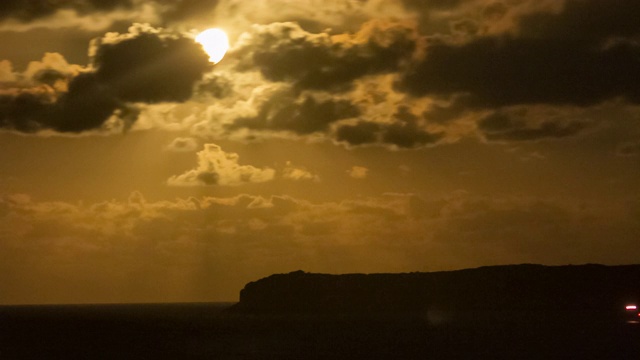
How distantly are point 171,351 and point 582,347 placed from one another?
44324 mm

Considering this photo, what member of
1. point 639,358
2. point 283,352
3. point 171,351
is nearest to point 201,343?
point 171,351

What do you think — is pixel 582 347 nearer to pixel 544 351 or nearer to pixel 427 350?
pixel 544 351

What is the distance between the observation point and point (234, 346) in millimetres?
109938

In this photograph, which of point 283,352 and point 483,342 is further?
point 483,342

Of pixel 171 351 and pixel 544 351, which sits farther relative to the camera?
pixel 171 351

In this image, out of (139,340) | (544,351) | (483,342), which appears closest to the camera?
(544,351)

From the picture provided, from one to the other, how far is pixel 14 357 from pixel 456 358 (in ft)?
145

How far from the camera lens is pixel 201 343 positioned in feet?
389

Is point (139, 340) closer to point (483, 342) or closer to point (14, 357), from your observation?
point (14, 357)

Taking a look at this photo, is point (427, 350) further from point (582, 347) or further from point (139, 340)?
point (139, 340)

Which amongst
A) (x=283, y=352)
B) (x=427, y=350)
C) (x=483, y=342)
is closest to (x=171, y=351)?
→ (x=283, y=352)

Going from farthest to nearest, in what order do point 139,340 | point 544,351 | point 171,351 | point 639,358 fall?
point 139,340 < point 171,351 < point 544,351 < point 639,358

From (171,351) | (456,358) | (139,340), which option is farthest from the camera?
(139,340)

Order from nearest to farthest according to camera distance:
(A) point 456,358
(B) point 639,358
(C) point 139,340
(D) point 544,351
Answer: (B) point 639,358
(A) point 456,358
(D) point 544,351
(C) point 139,340
